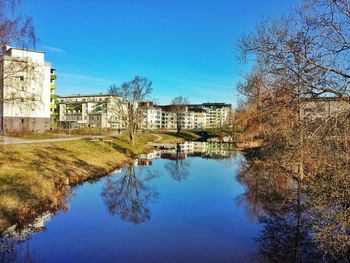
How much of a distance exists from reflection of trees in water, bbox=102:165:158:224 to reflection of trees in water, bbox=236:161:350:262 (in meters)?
5.58

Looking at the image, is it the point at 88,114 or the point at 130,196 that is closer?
the point at 130,196

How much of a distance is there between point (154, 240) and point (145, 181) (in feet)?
43.4

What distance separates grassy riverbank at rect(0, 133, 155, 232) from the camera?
47.0ft

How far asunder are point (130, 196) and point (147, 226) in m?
6.78

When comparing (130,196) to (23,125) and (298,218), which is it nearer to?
(298,218)

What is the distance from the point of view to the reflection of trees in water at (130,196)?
16422mm

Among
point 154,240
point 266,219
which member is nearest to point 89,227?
point 154,240

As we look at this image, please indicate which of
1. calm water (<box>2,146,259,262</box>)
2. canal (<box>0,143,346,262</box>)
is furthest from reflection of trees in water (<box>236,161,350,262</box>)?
calm water (<box>2,146,259,262</box>)

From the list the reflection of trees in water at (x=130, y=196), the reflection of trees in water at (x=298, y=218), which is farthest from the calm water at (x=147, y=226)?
the reflection of trees in water at (x=298, y=218)

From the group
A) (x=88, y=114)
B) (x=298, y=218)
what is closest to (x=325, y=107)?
(x=298, y=218)

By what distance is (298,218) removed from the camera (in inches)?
581

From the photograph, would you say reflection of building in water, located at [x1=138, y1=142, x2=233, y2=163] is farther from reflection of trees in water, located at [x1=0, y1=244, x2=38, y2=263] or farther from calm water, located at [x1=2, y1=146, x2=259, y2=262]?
reflection of trees in water, located at [x1=0, y1=244, x2=38, y2=263]

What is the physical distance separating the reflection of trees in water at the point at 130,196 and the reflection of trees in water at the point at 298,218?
18.3ft

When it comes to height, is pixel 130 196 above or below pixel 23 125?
below
